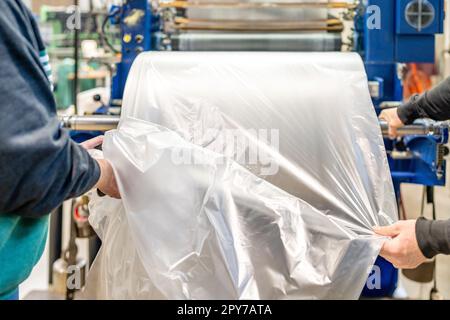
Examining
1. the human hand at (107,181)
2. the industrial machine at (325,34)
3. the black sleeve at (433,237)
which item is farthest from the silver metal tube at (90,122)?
the black sleeve at (433,237)

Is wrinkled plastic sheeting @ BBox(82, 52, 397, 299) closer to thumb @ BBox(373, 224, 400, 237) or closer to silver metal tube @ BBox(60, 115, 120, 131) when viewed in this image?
thumb @ BBox(373, 224, 400, 237)

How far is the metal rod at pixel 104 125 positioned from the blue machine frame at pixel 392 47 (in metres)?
0.04

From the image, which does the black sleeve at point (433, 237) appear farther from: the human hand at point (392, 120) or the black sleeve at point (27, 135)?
the black sleeve at point (27, 135)

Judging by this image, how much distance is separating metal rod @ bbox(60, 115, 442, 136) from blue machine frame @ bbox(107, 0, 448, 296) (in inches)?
1.7

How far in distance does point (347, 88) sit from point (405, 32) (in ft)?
1.62

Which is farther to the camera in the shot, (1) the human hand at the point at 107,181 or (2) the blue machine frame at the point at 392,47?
(2) the blue machine frame at the point at 392,47

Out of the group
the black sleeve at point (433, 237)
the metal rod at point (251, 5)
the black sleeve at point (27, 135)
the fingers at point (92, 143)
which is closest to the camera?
the black sleeve at point (27, 135)

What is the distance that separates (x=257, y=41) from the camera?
63.1 inches

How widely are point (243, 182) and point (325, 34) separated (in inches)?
38.3

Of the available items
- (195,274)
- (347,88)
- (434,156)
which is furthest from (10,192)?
(434,156)

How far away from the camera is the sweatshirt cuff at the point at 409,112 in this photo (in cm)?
116

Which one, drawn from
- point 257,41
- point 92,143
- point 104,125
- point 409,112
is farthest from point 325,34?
point 92,143

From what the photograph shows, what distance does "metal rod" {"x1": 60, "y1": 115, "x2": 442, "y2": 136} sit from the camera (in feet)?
3.56

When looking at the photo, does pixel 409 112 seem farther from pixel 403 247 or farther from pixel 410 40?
pixel 403 247
